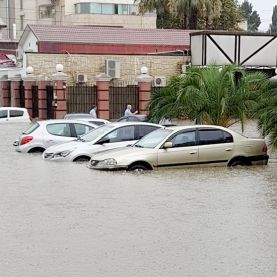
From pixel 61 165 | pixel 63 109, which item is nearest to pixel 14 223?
pixel 61 165

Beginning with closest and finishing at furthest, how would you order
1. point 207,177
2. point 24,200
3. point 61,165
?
point 24,200
point 207,177
point 61,165

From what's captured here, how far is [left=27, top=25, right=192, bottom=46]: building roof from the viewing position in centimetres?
4719

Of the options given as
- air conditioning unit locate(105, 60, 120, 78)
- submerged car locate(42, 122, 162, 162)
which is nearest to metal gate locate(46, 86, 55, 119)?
air conditioning unit locate(105, 60, 120, 78)

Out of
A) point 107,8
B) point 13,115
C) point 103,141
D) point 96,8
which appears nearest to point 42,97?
point 13,115

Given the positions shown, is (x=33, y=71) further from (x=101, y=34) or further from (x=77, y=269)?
(x=77, y=269)

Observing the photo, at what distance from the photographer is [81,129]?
905 inches

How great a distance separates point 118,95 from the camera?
40375 mm

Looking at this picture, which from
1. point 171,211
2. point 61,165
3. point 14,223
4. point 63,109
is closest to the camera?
point 14,223

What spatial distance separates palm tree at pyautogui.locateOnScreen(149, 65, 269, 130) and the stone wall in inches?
808

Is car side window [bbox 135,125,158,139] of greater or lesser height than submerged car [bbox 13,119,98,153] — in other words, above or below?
above

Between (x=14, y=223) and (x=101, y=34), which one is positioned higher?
(x=101, y=34)

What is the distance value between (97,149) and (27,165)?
2.10 meters

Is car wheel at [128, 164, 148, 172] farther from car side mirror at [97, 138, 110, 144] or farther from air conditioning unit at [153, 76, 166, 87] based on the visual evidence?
air conditioning unit at [153, 76, 166, 87]

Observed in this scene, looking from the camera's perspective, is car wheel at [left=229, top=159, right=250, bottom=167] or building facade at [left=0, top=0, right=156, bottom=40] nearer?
car wheel at [left=229, top=159, right=250, bottom=167]
